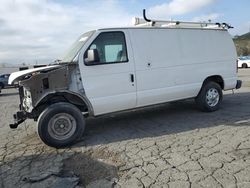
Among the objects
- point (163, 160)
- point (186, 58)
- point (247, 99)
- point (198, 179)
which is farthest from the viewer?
point (247, 99)

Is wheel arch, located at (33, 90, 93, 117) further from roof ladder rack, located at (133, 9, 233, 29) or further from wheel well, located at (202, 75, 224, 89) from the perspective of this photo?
wheel well, located at (202, 75, 224, 89)

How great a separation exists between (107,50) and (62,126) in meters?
1.86

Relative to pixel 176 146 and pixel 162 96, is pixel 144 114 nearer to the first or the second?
pixel 162 96

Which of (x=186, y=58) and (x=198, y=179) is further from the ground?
(x=186, y=58)

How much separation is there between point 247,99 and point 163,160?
6442mm

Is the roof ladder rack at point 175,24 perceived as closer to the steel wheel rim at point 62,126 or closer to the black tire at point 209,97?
the black tire at point 209,97

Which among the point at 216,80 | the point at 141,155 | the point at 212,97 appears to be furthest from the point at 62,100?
the point at 216,80

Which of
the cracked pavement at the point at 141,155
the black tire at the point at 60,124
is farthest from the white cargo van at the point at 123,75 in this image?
the cracked pavement at the point at 141,155

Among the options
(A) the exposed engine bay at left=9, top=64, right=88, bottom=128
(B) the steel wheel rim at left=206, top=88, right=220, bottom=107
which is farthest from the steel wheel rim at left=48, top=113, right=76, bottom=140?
(B) the steel wheel rim at left=206, top=88, right=220, bottom=107

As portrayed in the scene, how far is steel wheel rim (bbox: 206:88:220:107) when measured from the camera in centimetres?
830

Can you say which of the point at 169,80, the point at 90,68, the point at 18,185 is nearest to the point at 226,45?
the point at 169,80

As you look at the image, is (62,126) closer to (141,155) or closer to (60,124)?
(60,124)

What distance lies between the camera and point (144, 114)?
8.57m

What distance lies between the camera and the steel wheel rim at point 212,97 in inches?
327
